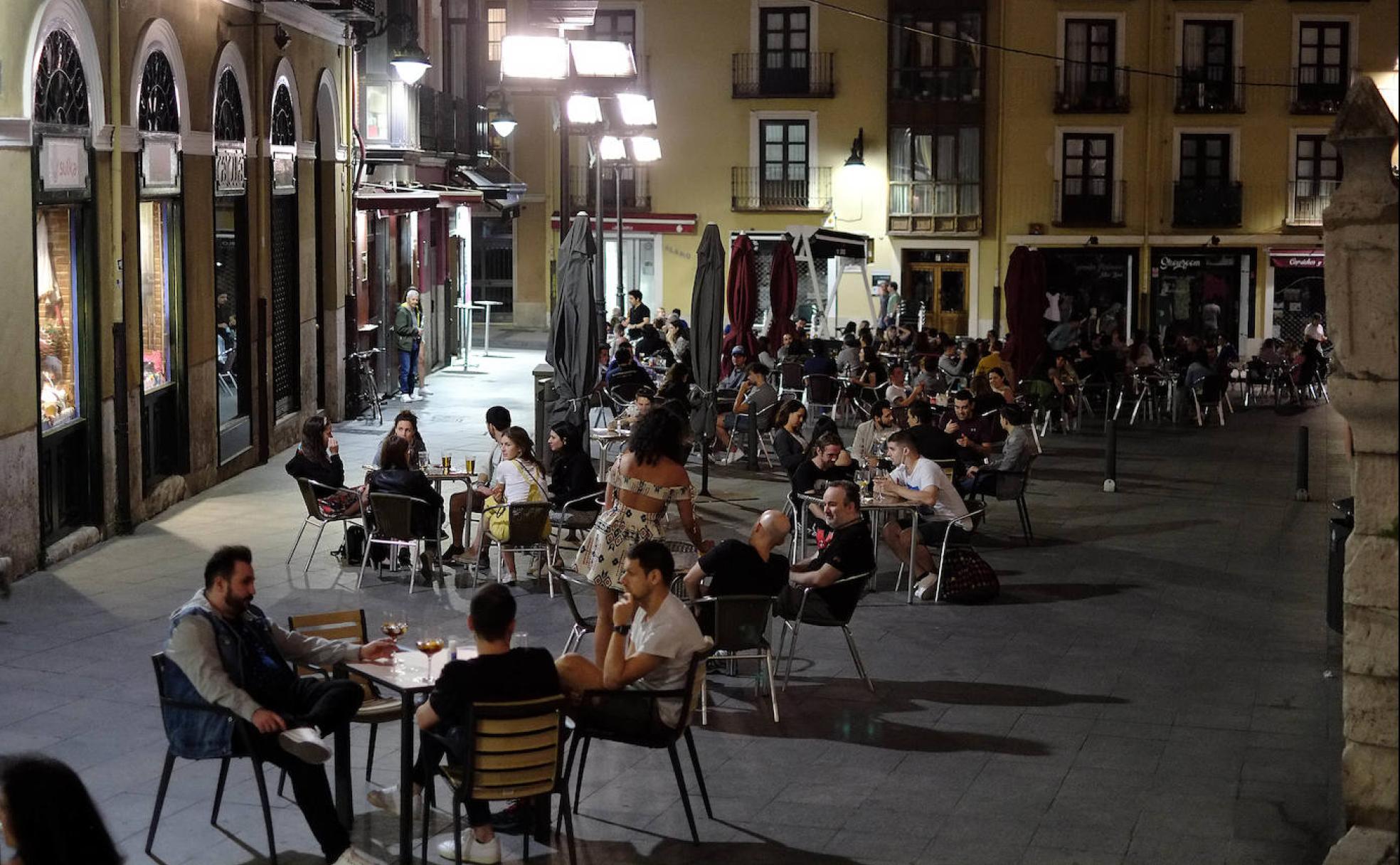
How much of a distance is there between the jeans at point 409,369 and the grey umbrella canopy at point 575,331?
31.6ft

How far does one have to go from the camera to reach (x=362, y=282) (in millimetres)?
26203

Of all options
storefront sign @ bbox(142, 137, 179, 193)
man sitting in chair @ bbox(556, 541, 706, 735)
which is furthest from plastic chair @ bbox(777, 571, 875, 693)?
storefront sign @ bbox(142, 137, 179, 193)

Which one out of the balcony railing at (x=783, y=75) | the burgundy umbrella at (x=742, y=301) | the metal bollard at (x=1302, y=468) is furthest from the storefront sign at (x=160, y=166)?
the balcony railing at (x=783, y=75)

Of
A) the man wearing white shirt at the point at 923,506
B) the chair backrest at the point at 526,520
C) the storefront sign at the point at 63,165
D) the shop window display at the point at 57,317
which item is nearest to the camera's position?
the chair backrest at the point at 526,520

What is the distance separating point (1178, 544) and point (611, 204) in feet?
92.0

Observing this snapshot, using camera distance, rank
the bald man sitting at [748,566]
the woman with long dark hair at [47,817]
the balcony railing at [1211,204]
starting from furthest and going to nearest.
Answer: the balcony railing at [1211,204]
the bald man sitting at [748,566]
the woman with long dark hair at [47,817]

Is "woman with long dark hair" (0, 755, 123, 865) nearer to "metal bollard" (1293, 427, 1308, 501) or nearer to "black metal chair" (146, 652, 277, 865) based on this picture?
"black metal chair" (146, 652, 277, 865)

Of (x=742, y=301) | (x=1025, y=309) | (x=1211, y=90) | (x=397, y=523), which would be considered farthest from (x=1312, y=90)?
(x=397, y=523)

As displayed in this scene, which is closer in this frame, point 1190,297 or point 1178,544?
point 1178,544

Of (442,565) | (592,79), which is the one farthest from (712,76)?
(442,565)

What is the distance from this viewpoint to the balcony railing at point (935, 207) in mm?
40094

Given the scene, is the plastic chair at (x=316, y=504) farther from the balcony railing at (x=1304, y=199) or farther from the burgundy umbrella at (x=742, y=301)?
the balcony railing at (x=1304, y=199)

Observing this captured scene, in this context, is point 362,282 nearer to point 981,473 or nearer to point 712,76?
point 981,473

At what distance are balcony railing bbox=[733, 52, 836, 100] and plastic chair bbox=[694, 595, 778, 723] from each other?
104 feet
